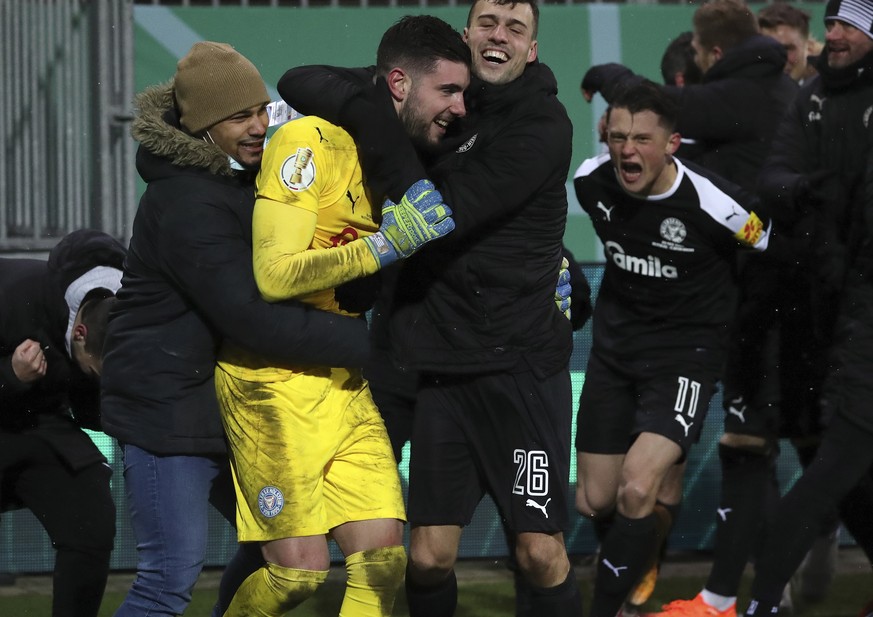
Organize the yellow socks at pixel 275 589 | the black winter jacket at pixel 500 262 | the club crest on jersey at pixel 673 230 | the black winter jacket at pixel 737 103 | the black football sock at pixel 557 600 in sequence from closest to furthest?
the yellow socks at pixel 275 589 < the black winter jacket at pixel 500 262 < the black football sock at pixel 557 600 < the club crest on jersey at pixel 673 230 < the black winter jacket at pixel 737 103

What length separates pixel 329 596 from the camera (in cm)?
638

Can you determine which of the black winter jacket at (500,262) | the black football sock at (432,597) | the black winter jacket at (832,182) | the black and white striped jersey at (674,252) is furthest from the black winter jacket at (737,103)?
the black football sock at (432,597)

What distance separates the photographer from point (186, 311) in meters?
4.30

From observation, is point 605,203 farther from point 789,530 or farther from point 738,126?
point 789,530

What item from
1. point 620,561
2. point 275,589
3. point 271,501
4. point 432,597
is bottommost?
point 620,561

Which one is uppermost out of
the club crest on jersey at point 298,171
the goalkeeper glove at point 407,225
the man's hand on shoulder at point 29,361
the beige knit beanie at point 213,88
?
the beige knit beanie at point 213,88

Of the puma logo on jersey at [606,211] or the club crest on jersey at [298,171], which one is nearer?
the club crest on jersey at [298,171]

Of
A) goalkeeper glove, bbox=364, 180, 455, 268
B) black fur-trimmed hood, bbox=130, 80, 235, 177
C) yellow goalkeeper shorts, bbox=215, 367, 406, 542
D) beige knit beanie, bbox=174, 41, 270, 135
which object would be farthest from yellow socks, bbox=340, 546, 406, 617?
beige knit beanie, bbox=174, 41, 270, 135

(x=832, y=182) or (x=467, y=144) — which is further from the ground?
(x=467, y=144)

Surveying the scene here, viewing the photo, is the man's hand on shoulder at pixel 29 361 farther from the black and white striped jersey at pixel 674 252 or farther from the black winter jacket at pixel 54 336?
the black and white striped jersey at pixel 674 252

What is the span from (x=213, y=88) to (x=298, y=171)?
0.40 meters

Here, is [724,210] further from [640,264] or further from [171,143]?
[171,143]

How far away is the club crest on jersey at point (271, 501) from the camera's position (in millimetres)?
4137

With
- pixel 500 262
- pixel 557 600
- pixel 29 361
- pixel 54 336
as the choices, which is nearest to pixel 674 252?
pixel 500 262
